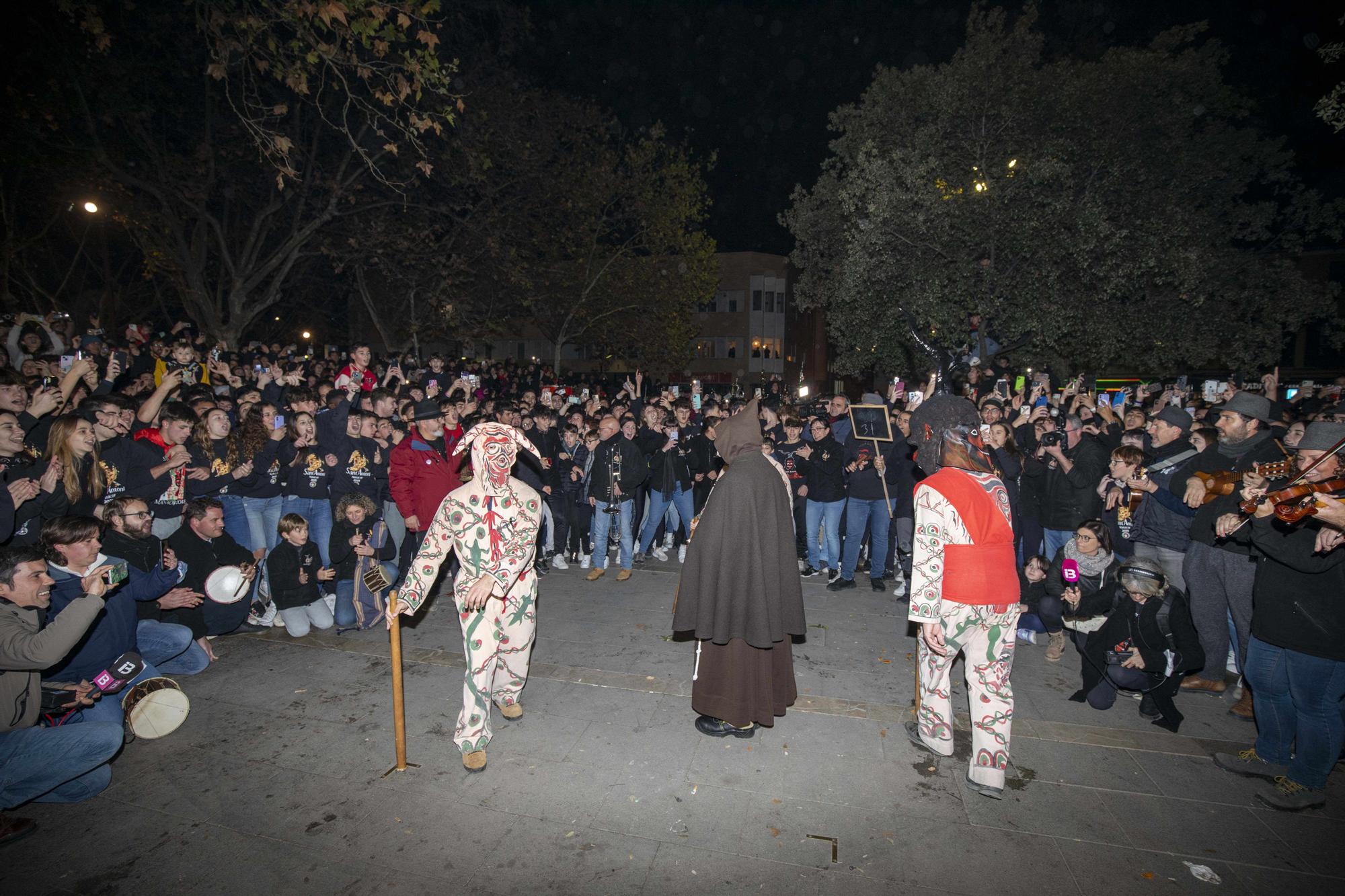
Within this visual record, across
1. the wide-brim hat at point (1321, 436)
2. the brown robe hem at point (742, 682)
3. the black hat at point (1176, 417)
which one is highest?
the black hat at point (1176, 417)

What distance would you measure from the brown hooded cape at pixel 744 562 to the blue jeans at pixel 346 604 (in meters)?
3.48

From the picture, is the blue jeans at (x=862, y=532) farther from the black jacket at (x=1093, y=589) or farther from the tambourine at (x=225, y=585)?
the tambourine at (x=225, y=585)

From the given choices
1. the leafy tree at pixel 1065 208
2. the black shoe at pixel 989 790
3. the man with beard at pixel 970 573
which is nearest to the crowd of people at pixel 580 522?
the man with beard at pixel 970 573

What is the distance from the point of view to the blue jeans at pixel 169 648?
5.12 metres

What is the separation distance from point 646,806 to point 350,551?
4.10m

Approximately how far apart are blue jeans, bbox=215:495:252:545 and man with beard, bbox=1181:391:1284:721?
Answer: 895cm

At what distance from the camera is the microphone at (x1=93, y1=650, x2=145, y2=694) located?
4.22 meters

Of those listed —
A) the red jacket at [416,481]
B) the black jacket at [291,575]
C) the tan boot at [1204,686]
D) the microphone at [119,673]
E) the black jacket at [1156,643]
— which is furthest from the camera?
the red jacket at [416,481]

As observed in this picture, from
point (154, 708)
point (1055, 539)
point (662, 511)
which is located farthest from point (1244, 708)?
point (154, 708)

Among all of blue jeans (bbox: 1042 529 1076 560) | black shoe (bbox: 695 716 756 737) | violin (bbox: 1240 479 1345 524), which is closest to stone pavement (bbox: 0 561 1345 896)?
black shoe (bbox: 695 716 756 737)

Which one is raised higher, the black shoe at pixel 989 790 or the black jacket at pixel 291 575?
the black jacket at pixel 291 575

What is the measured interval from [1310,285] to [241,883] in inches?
909

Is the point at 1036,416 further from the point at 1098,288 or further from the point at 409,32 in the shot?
the point at 409,32

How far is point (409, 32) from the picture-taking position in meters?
14.2
